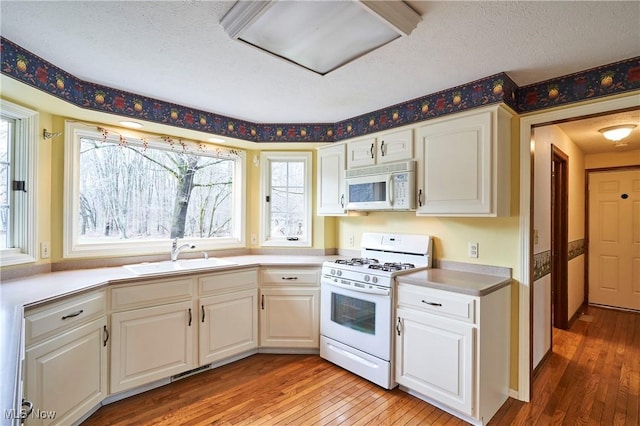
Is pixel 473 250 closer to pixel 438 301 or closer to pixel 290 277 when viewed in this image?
pixel 438 301

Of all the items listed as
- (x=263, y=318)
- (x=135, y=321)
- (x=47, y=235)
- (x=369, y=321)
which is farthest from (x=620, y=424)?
(x=47, y=235)

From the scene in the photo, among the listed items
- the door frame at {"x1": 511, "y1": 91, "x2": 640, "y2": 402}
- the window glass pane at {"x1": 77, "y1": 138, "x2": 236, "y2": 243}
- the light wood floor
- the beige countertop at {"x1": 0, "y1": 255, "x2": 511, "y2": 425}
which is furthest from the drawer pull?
the door frame at {"x1": 511, "y1": 91, "x2": 640, "y2": 402}

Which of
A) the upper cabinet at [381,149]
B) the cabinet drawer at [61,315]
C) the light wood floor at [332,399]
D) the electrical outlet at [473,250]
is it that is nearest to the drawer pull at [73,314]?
the cabinet drawer at [61,315]

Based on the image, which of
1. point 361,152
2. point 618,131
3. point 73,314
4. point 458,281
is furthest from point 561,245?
point 73,314

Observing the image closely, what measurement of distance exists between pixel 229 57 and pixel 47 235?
77.2 inches

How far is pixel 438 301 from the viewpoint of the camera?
2145 millimetres

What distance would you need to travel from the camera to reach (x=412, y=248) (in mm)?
2807

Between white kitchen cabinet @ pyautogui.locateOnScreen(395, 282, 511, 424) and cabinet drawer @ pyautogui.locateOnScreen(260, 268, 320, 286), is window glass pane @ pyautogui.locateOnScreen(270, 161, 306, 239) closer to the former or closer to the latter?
cabinet drawer @ pyautogui.locateOnScreen(260, 268, 320, 286)

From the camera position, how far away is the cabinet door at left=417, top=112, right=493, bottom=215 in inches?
85.1

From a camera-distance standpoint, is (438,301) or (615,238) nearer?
(438,301)

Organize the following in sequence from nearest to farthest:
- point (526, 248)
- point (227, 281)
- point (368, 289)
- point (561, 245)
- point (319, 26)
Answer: point (319, 26)
point (526, 248)
point (368, 289)
point (227, 281)
point (561, 245)

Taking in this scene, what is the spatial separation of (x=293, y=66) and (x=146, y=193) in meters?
1.93

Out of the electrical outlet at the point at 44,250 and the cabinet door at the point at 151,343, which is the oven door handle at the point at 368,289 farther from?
the electrical outlet at the point at 44,250

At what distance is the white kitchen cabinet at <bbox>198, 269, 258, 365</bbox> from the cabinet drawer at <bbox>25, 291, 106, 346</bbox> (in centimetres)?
71
